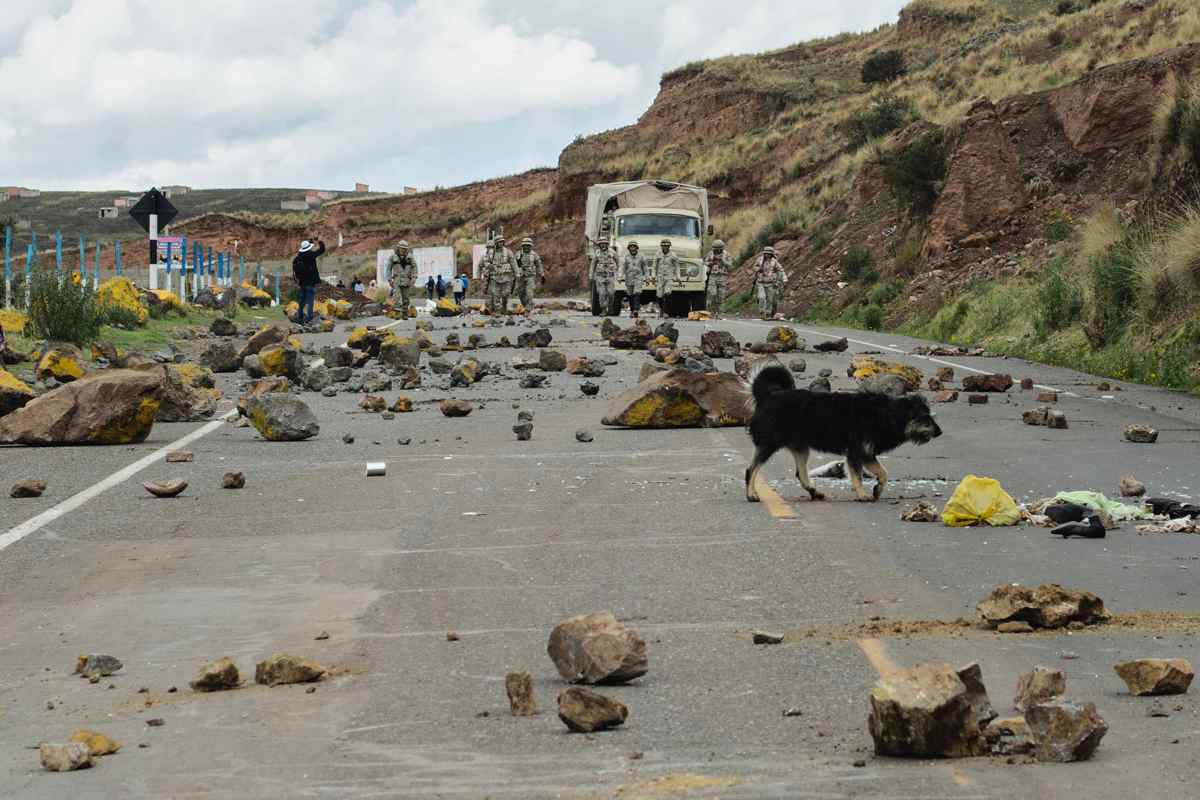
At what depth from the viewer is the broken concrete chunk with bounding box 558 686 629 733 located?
19.9ft

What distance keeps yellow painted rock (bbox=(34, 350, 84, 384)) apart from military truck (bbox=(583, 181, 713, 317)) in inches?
986

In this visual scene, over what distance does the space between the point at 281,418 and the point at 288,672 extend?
407 inches

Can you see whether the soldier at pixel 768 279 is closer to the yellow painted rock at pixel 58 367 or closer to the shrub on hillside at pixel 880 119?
the yellow painted rock at pixel 58 367

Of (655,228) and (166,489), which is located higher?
(655,228)

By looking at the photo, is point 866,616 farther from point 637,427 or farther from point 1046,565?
point 637,427

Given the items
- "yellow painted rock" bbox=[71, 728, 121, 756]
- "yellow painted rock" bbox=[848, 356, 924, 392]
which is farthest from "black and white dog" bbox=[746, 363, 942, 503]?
"yellow painted rock" bbox=[848, 356, 924, 392]

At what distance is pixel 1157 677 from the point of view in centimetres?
638

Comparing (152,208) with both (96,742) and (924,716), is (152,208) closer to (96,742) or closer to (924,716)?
(96,742)

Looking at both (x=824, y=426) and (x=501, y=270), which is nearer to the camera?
(x=824, y=426)

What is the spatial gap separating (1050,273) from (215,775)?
102ft

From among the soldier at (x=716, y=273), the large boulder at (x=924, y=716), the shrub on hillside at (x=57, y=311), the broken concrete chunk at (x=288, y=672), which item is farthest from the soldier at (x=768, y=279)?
the large boulder at (x=924, y=716)

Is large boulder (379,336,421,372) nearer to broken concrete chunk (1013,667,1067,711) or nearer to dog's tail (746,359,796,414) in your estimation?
dog's tail (746,359,796,414)

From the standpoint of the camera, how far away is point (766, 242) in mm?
68188

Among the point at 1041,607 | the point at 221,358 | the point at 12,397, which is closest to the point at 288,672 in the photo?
the point at 1041,607
